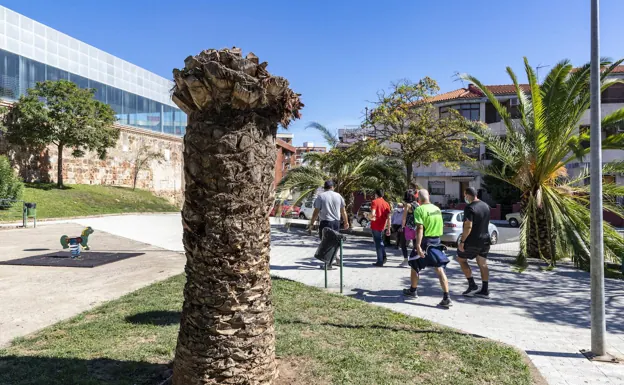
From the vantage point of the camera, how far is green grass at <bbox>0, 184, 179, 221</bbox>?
21681mm

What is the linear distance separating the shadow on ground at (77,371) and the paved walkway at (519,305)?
3493 millimetres

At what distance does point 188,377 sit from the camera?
3307 mm

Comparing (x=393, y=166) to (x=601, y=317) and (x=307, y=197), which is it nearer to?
(x=307, y=197)

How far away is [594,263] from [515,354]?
50.5 inches

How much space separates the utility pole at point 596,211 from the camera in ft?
14.5

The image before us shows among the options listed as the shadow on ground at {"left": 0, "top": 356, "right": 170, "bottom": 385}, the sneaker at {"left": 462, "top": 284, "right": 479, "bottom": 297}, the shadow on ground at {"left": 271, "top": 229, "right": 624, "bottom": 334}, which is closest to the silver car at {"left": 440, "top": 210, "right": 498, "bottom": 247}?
the shadow on ground at {"left": 271, "top": 229, "right": 624, "bottom": 334}

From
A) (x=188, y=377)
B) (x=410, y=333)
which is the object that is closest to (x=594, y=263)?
(x=410, y=333)

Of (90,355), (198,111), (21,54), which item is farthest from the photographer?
(21,54)

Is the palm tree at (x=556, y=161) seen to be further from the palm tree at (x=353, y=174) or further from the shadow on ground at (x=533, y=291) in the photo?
the palm tree at (x=353, y=174)

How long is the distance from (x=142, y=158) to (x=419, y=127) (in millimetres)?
26549

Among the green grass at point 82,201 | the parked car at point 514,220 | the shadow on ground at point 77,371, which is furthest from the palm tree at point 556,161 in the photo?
the green grass at point 82,201

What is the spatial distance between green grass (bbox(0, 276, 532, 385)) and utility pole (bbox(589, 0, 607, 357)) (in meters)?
0.95

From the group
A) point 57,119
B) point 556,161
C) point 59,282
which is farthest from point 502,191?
point 59,282

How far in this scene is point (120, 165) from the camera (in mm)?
33031
